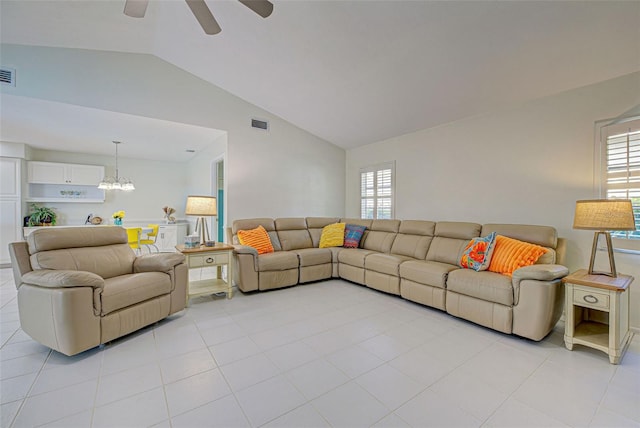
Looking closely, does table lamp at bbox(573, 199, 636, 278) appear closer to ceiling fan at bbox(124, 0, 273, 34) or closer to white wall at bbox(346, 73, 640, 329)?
white wall at bbox(346, 73, 640, 329)

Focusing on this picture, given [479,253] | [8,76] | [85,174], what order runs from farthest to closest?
[85,174] → [8,76] → [479,253]

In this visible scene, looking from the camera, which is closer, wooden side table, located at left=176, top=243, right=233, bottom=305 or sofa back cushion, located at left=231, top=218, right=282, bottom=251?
wooden side table, located at left=176, top=243, right=233, bottom=305

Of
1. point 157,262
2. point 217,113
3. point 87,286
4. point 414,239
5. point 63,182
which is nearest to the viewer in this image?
point 87,286

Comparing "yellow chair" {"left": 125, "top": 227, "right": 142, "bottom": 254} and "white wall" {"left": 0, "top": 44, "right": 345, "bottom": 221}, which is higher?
"white wall" {"left": 0, "top": 44, "right": 345, "bottom": 221}

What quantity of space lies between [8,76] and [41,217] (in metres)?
3.39

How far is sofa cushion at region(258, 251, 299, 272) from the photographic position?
150 inches

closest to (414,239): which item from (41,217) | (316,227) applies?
(316,227)

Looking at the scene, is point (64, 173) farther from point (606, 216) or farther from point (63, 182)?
point (606, 216)

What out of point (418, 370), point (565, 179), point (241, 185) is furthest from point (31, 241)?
point (565, 179)

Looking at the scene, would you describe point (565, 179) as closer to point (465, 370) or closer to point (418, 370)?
point (465, 370)

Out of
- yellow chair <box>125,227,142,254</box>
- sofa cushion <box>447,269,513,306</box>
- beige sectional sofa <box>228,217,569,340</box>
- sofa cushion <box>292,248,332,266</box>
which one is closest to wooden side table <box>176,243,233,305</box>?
beige sectional sofa <box>228,217,569,340</box>

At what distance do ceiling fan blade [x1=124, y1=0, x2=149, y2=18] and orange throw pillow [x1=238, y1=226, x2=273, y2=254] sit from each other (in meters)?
2.74

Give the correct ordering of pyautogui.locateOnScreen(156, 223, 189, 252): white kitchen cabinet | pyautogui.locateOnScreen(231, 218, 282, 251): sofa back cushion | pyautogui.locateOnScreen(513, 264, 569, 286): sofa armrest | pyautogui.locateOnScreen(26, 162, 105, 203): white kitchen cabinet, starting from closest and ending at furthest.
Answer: pyautogui.locateOnScreen(513, 264, 569, 286): sofa armrest, pyautogui.locateOnScreen(231, 218, 282, 251): sofa back cushion, pyautogui.locateOnScreen(26, 162, 105, 203): white kitchen cabinet, pyautogui.locateOnScreen(156, 223, 189, 252): white kitchen cabinet

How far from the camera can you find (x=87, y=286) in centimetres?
213
